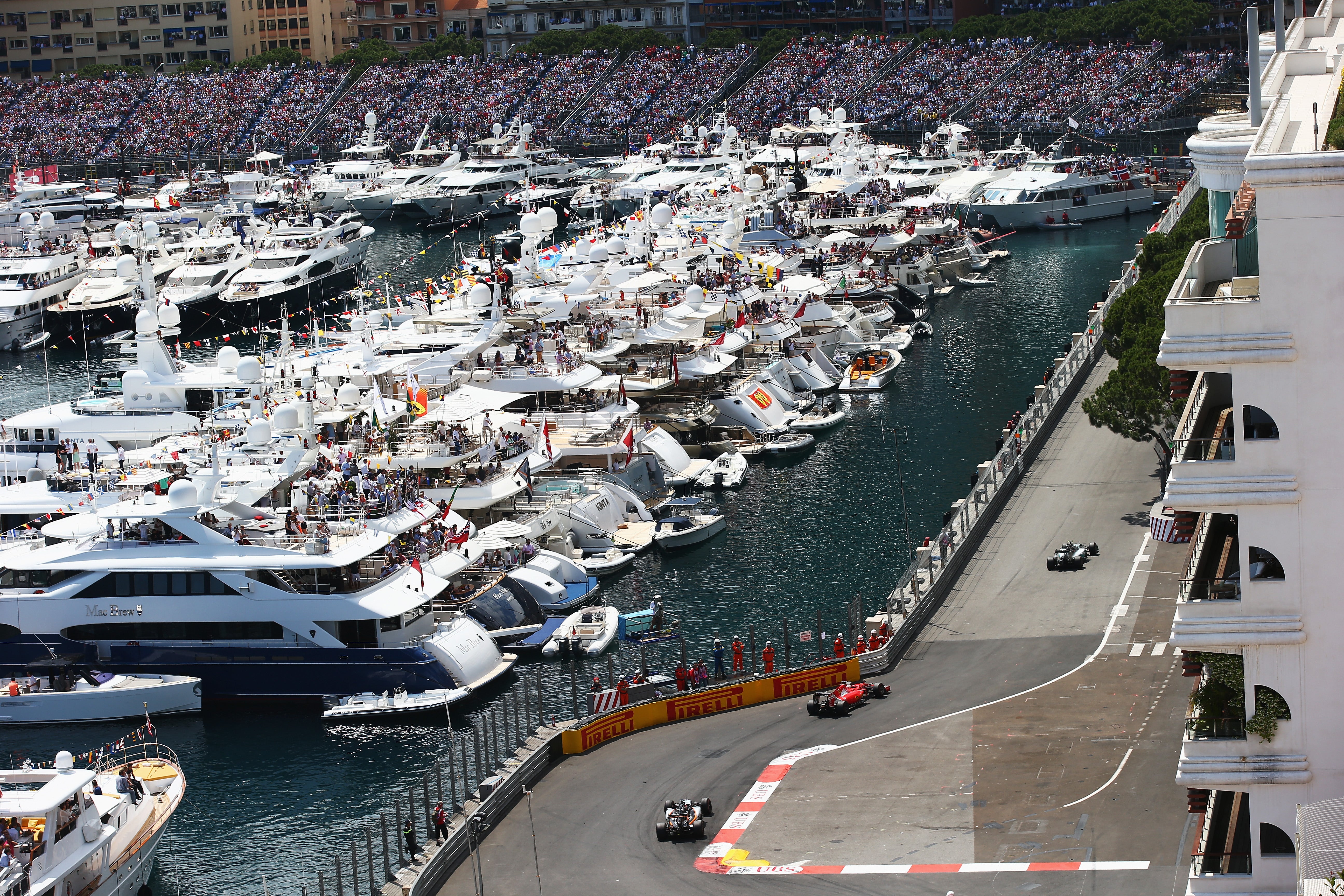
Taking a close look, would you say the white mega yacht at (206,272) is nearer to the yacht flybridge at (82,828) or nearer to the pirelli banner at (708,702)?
the yacht flybridge at (82,828)

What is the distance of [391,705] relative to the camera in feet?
196

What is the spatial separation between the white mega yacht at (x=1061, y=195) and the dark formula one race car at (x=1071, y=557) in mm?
89807

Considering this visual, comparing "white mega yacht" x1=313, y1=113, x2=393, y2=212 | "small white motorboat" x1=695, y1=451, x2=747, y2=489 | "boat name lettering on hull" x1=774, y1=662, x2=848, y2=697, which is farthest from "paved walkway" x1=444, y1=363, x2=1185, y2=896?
"white mega yacht" x1=313, y1=113, x2=393, y2=212

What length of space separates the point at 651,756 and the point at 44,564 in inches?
967

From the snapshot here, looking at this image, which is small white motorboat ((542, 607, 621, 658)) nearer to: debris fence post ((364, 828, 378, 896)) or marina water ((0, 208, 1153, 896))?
marina water ((0, 208, 1153, 896))

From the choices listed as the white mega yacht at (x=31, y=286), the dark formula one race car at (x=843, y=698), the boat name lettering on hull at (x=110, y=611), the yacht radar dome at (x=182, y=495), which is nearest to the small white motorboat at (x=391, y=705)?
the boat name lettering on hull at (x=110, y=611)

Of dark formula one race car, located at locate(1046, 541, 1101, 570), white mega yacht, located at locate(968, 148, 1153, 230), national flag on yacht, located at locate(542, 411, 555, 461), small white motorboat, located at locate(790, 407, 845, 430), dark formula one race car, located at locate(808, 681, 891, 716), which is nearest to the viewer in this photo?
dark formula one race car, located at locate(808, 681, 891, 716)

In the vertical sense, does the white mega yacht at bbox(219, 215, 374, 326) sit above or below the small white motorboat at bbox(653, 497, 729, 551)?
above

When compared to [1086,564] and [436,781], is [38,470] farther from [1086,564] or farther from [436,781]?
[1086,564]

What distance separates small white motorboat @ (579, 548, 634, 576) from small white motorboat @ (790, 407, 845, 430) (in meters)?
22.1

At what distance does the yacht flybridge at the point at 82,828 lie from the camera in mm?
43875

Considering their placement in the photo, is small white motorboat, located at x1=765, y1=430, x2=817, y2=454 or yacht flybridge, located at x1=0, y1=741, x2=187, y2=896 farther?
small white motorboat, located at x1=765, y1=430, x2=817, y2=454

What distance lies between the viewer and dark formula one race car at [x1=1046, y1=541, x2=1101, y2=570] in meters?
63.1

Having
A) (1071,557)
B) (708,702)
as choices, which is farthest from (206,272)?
(708,702)
